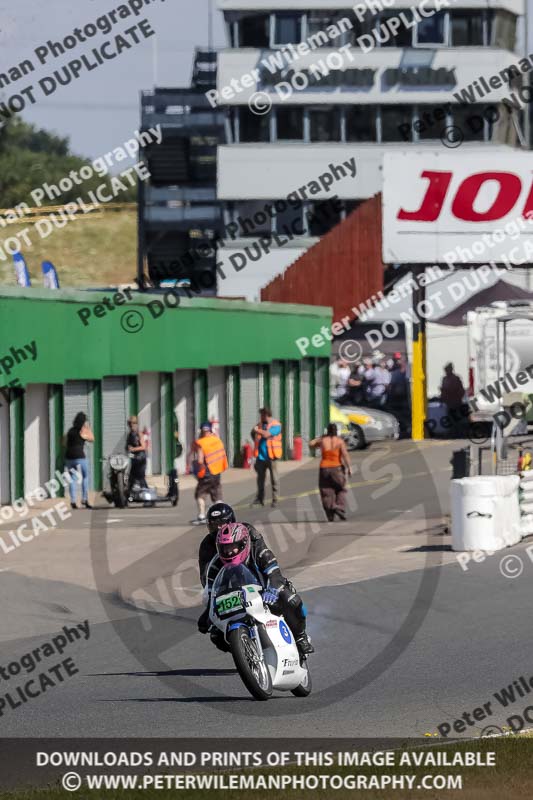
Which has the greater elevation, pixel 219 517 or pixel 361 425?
pixel 219 517

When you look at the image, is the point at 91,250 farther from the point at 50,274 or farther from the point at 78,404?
the point at 78,404

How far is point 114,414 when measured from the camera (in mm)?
33156

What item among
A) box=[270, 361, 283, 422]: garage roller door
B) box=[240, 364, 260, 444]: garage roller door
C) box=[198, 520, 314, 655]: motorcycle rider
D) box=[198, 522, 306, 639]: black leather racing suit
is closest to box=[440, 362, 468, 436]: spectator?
box=[270, 361, 283, 422]: garage roller door

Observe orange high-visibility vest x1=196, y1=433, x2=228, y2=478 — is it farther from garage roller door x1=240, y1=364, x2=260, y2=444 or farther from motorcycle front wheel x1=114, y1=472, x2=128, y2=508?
garage roller door x1=240, y1=364, x2=260, y2=444

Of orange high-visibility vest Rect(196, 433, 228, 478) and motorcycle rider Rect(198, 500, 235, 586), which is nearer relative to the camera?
motorcycle rider Rect(198, 500, 235, 586)

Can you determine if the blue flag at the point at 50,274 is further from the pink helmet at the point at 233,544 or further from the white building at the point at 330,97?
the pink helmet at the point at 233,544

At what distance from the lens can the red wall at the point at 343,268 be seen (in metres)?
44.9

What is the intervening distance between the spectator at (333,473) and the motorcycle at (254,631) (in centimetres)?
1367

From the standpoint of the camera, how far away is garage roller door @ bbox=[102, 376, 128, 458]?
3269 centimetres

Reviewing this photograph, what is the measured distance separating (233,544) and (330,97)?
60311 millimetres

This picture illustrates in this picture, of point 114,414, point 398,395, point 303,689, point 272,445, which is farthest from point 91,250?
point 303,689

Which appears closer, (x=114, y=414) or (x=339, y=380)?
(x=114, y=414)

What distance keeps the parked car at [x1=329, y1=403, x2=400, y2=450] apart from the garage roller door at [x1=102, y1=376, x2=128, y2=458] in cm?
854

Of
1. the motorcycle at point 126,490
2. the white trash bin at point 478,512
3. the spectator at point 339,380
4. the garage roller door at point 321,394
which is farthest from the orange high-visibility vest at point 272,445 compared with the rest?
the spectator at point 339,380
